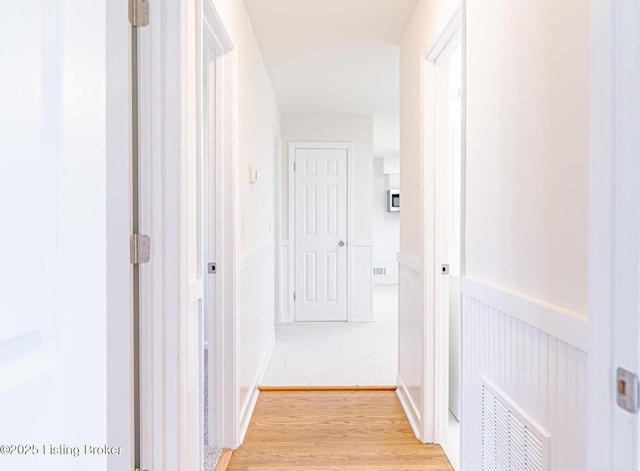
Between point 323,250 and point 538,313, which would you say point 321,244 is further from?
point 538,313

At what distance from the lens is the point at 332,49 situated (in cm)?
329

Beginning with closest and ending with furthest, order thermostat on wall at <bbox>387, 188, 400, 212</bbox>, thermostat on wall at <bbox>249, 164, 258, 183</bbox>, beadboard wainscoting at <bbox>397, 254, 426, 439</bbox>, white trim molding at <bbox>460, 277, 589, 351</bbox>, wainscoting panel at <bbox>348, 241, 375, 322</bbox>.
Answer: white trim molding at <bbox>460, 277, 589, 351</bbox> < beadboard wainscoting at <bbox>397, 254, 426, 439</bbox> < thermostat on wall at <bbox>249, 164, 258, 183</bbox> < wainscoting panel at <bbox>348, 241, 375, 322</bbox> < thermostat on wall at <bbox>387, 188, 400, 212</bbox>

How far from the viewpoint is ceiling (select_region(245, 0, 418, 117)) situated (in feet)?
8.84

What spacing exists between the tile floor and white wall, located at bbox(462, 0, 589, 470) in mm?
1774

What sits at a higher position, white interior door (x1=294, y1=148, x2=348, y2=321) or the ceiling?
the ceiling

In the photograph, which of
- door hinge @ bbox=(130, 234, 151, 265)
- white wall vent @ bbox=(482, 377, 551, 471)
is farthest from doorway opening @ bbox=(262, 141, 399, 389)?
door hinge @ bbox=(130, 234, 151, 265)

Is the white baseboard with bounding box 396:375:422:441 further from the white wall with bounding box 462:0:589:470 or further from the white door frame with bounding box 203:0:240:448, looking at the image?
the white door frame with bounding box 203:0:240:448

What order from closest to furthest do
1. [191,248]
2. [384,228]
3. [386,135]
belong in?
[191,248], [386,135], [384,228]

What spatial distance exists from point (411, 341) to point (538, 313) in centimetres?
164

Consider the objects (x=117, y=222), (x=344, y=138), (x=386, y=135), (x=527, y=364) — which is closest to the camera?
(x=117, y=222)

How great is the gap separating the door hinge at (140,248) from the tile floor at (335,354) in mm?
2159

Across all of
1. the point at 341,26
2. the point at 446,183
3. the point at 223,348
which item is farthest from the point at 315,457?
the point at 341,26
